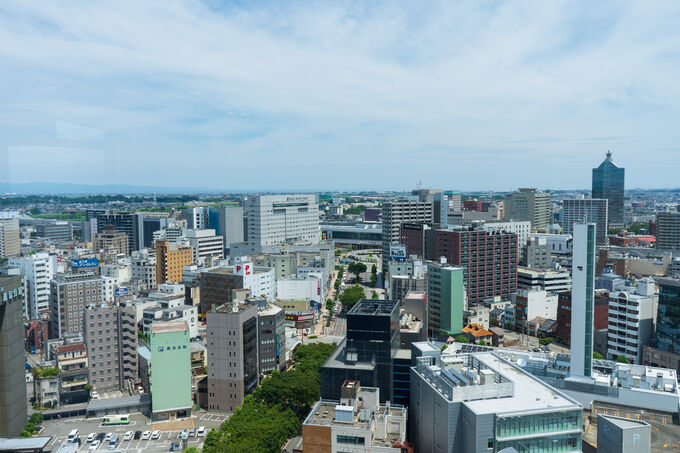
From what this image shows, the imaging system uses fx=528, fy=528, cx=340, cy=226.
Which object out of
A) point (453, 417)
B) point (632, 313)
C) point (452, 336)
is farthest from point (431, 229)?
point (453, 417)

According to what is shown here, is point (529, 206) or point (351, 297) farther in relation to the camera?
point (529, 206)

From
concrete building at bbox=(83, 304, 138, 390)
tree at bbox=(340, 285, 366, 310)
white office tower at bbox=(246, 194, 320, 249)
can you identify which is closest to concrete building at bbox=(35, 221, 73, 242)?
white office tower at bbox=(246, 194, 320, 249)

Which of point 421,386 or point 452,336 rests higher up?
point 421,386

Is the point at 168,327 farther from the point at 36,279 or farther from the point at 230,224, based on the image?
the point at 230,224

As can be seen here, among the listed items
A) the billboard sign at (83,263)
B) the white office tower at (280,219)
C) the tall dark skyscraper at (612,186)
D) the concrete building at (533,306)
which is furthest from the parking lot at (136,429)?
the tall dark skyscraper at (612,186)

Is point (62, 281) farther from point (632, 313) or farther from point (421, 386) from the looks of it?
point (632, 313)

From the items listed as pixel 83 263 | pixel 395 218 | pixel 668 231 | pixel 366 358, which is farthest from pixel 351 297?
pixel 668 231

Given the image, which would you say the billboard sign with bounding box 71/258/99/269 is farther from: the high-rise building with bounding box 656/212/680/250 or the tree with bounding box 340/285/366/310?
the high-rise building with bounding box 656/212/680/250
